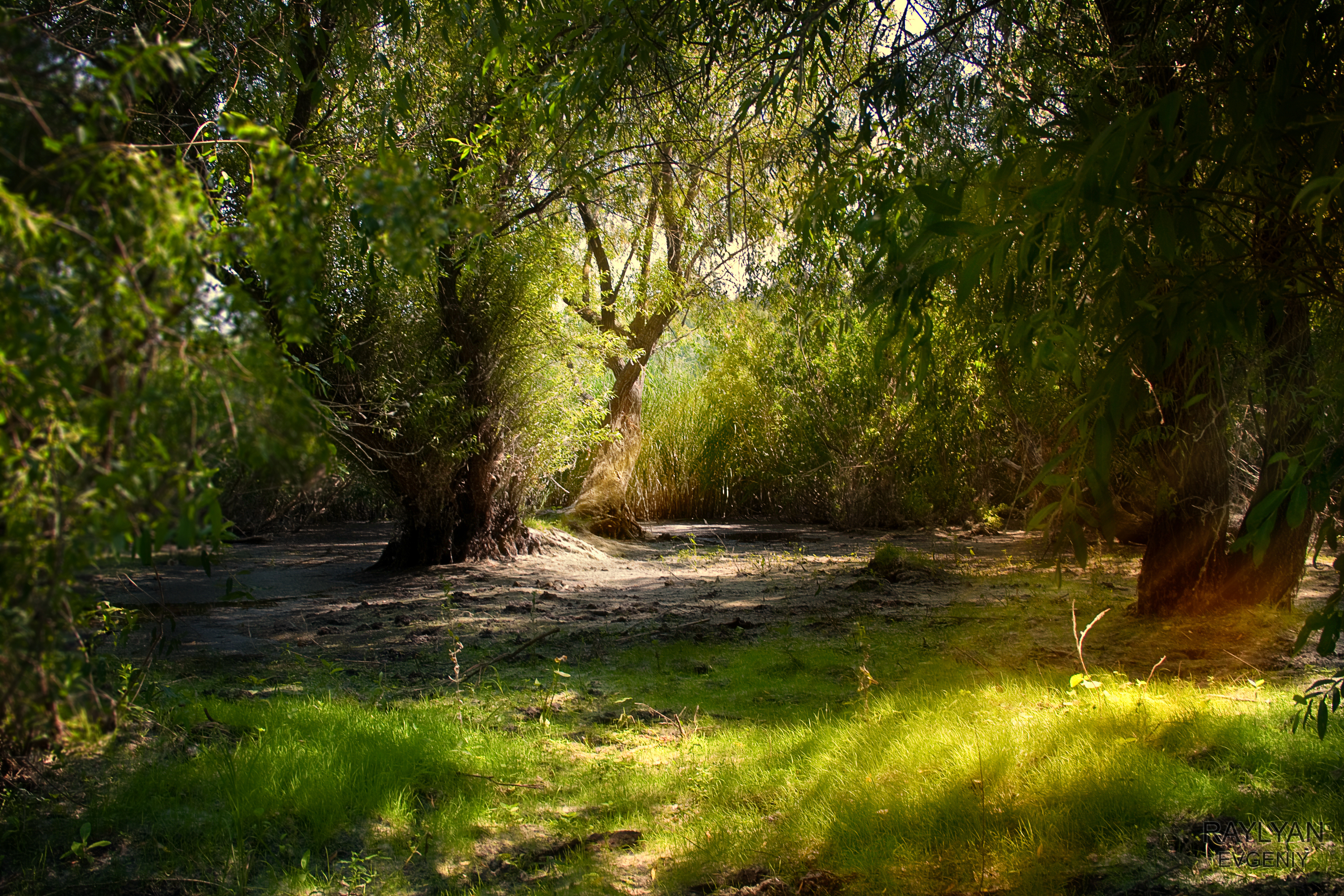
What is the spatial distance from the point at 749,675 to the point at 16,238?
3.93m

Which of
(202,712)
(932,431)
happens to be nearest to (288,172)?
(202,712)

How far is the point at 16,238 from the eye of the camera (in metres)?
0.99

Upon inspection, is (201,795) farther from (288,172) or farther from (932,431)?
(932,431)

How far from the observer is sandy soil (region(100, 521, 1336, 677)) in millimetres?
4684

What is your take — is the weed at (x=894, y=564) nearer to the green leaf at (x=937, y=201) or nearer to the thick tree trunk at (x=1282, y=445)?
the thick tree trunk at (x=1282, y=445)

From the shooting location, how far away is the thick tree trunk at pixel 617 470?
1105 cm

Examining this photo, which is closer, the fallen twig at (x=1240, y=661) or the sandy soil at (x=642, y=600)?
the fallen twig at (x=1240, y=661)

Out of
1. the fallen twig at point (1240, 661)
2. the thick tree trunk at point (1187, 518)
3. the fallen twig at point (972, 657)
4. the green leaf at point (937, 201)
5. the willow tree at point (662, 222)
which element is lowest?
the fallen twig at point (972, 657)

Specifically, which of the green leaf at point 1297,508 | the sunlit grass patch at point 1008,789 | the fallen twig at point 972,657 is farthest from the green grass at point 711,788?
the green leaf at point 1297,508

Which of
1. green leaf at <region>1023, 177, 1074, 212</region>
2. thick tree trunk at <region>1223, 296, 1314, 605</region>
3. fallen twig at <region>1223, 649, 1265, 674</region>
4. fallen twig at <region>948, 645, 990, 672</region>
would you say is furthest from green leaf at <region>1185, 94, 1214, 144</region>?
fallen twig at <region>1223, 649, 1265, 674</region>

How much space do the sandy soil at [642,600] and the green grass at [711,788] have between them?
2.14 feet

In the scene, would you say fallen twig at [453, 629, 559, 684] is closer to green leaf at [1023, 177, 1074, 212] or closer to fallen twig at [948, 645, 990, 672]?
fallen twig at [948, 645, 990, 672]

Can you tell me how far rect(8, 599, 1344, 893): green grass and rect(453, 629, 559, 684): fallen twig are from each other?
48 cm

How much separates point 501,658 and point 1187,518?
3.81 metres
